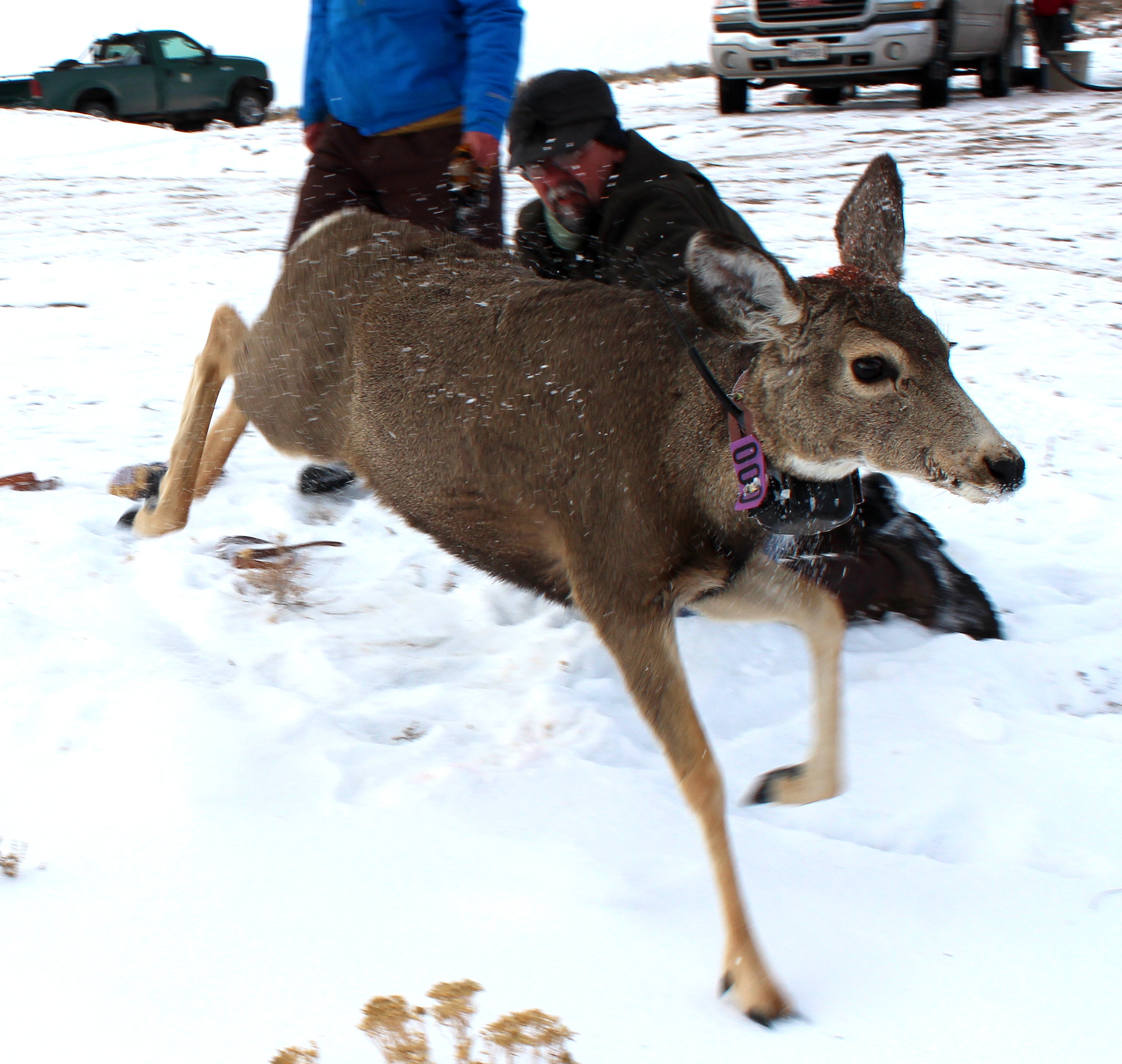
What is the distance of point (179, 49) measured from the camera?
1978cm

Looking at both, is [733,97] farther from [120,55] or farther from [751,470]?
[751,470]

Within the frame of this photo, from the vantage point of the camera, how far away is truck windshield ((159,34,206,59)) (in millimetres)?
19516

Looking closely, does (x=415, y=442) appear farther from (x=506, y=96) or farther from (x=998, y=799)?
(x=998, y=799)

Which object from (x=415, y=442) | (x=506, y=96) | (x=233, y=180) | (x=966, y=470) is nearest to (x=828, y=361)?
(x=966, y=470)

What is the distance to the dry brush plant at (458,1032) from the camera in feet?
6.45

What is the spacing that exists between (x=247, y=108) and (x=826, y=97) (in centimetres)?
1082

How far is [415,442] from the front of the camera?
3.17m

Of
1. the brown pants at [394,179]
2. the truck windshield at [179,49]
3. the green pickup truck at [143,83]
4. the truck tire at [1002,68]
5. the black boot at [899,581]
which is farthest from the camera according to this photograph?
the truck windshield at [179,49]

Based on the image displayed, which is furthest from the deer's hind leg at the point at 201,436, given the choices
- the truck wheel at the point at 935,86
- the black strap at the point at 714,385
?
the truck wheel at the point at 935,86

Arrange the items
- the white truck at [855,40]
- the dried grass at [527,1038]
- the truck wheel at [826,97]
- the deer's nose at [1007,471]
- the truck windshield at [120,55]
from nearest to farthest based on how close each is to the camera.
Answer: the dried grass at [527,1038] → the deer's nose at [1007,471] → the white truck at [855,40] → the truck wheel at [826,97] → the truck windshield at [120,55]

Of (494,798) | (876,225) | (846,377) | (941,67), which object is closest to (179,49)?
(941,67)

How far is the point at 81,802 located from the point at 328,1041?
105 cm

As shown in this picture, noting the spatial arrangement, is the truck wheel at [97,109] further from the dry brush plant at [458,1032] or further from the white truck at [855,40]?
the dry brush plant at [458,1032]

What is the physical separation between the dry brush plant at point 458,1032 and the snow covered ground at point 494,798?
0.17 metres
